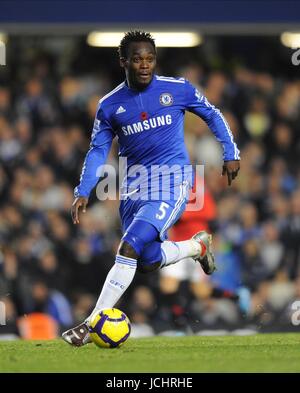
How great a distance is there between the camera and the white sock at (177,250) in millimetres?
7643

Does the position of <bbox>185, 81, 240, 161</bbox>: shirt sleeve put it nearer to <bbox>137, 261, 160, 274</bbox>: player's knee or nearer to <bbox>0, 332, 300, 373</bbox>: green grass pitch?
<bbox>137, 261, 160, 274</bbox>: player's knee

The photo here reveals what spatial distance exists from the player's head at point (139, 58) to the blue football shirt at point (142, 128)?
115 millimetres

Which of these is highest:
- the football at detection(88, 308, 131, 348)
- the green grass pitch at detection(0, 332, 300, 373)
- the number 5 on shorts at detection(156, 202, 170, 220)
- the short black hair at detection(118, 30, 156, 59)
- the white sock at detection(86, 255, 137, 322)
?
the short black hair at detection(118, 30, 156, 59)

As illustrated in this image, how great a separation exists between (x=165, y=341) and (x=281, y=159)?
579cm

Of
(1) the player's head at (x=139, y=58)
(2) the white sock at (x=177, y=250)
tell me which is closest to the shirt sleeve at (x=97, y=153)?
(1) the player's head at (x=139, y=58)

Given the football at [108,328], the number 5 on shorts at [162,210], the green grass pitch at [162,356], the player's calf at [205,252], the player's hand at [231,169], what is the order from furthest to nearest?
the player's calf at [205,252] < the player's hand at [231,169] < the number 5 on shorts at [162,210] < the football at [108,328] < the green grass pitch at [162,356]

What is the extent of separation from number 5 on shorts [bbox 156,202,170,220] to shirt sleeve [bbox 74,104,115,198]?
509 mm

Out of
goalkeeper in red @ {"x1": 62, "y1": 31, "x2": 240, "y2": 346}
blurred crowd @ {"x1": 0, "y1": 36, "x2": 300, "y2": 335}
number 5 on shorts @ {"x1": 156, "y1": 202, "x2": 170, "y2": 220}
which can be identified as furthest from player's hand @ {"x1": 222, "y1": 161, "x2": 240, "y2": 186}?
blurred crowd @ {"x1": 0, "y1": 36, "x2": 300, "y2": 335}

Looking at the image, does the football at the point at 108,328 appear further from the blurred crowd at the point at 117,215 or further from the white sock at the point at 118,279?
the blurred crowd at the point at 117,215

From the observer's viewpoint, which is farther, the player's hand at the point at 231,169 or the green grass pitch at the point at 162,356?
the player's hand at the point at 231,169

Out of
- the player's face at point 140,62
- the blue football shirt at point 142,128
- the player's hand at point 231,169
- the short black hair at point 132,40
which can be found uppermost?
Result: the short black hair at point 132,40

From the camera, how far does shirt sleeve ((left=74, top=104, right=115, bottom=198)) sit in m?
7.39
